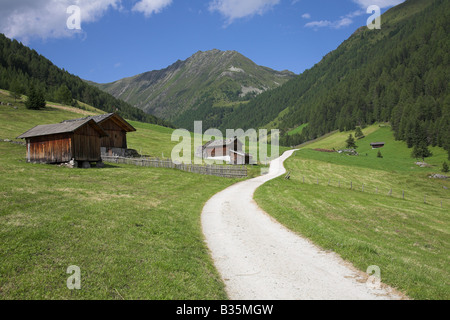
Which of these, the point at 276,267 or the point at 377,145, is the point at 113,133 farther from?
the point at 377,145

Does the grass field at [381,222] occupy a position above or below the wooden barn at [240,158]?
below

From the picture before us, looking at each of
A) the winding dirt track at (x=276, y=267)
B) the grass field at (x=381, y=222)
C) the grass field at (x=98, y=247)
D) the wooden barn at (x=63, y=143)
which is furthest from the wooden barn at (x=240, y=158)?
the winding dirt track at (x=276, y=267)

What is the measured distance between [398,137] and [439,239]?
108 meters

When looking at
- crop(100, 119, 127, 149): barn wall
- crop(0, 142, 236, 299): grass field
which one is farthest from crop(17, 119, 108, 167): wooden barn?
crop(0, 142, 236, 299): grass field

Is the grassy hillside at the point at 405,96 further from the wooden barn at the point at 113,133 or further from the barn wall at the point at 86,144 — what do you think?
the barn wall at the point at 86,144

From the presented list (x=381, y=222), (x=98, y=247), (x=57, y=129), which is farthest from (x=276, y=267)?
(x=57, y=129)

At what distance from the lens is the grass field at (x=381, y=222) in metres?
9.53

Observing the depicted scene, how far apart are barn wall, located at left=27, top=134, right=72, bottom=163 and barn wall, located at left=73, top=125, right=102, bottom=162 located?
865 mm

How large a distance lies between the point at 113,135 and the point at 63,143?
63.2ft

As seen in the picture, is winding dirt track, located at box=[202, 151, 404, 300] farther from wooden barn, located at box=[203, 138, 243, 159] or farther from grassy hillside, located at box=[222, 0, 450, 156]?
grassy hillside, located at box=[222, 0, 450, 156]

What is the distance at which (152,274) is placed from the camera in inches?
315

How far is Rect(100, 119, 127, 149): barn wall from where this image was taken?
50759 millimetres
